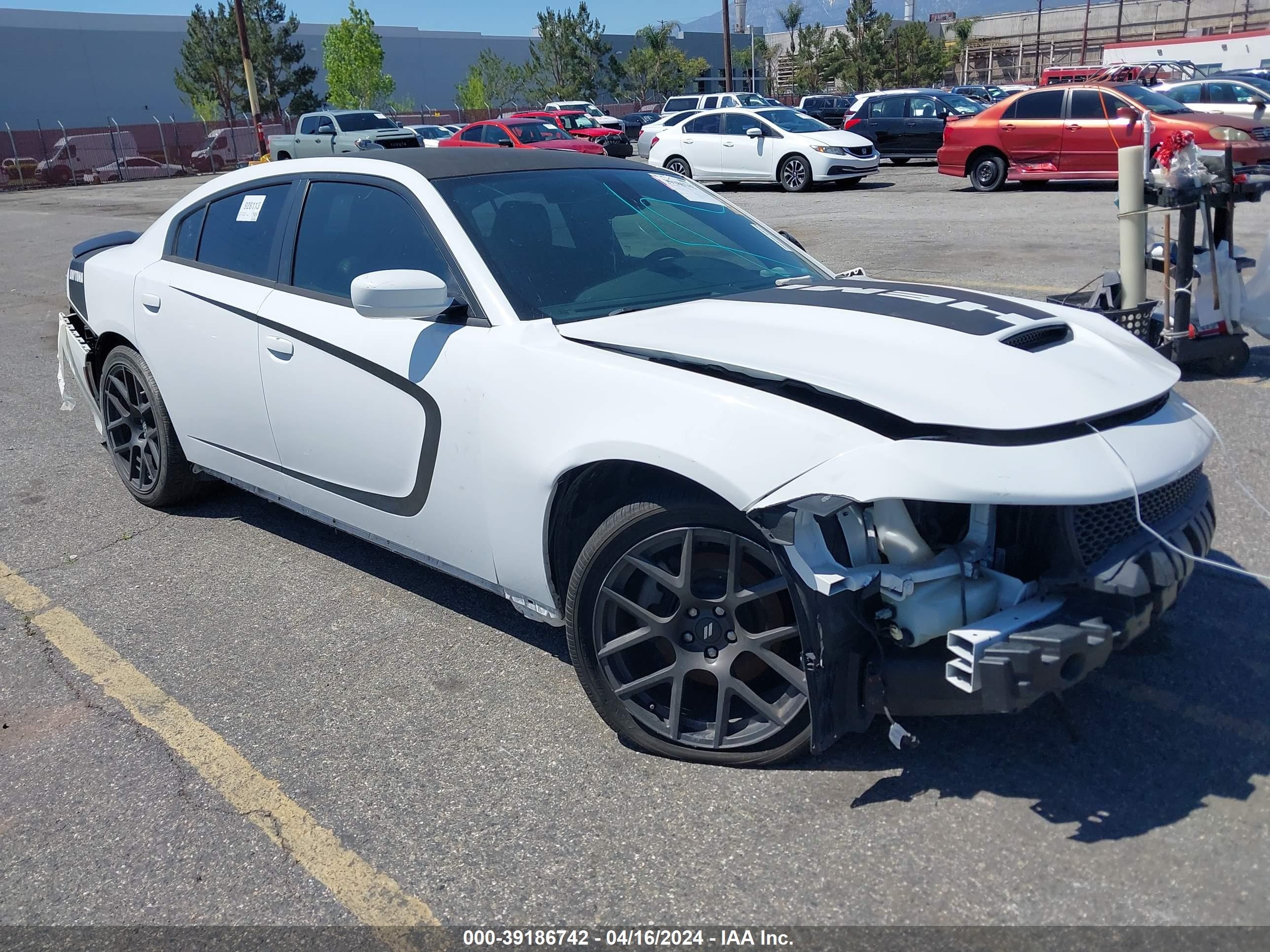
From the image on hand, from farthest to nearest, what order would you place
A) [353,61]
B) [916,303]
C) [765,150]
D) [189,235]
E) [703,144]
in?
[353,61], [703,144], [765,150], [189,235], [916,303]

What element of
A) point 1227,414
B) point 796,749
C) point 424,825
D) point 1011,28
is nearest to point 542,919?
point 424,825

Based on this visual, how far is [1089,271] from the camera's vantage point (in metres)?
9.62

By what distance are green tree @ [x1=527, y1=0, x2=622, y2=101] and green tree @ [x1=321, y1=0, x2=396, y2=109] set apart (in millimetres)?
11838

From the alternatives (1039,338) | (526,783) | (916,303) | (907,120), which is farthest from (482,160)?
(907,120)

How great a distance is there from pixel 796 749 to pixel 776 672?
0.70 feet

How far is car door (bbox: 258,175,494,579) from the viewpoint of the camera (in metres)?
3.37

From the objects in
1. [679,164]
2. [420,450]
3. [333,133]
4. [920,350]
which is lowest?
[420,450]

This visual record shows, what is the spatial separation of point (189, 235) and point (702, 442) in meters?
3.19

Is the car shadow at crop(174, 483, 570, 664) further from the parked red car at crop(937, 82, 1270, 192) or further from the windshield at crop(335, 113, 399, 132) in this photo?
the windshield at crop(335, 113, 399, 132)

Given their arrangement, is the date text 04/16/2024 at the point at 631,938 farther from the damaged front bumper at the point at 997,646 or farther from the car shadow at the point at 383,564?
the car shadow at the point at 383,564

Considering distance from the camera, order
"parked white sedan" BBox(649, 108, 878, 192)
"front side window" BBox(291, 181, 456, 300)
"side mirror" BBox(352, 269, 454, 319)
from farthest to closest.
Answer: "parked white sedan" BBox(649, 108, 878, 192)
"front side window" BBox(291, 181, 456, 300)
"side mirror" BBox(352, 269, 454, 319)

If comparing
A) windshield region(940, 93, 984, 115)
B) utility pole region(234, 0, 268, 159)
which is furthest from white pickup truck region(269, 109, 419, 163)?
windshield region(940, 93, 984, 115)

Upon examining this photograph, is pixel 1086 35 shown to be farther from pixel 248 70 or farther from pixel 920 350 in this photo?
pixel 920 350

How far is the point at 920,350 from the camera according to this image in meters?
2.78
